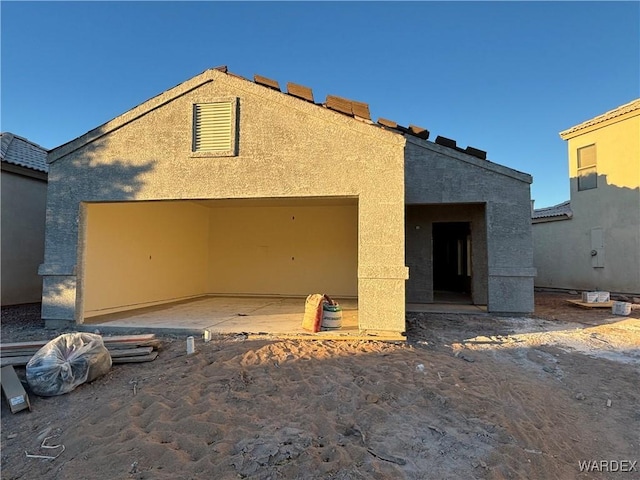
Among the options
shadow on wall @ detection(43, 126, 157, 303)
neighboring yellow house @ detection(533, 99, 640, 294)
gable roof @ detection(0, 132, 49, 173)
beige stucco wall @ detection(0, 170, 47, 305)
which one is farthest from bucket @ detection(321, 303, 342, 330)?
neighboring yellow house @ detection(533, 99, 640, 294)

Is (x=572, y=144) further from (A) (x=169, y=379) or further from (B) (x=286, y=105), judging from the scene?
(A) (x=169, y=379)

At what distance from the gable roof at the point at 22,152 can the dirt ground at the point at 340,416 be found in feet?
27.5

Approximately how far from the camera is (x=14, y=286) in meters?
10.3

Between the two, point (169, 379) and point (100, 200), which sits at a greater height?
point (100, 200)

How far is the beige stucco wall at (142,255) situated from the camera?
27.1ft

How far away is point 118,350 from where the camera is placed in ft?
17.7

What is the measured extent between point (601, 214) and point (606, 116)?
371cm

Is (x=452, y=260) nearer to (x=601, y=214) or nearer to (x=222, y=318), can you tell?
(x=601, y=214)

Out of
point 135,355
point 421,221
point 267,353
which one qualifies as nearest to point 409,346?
point 267,353

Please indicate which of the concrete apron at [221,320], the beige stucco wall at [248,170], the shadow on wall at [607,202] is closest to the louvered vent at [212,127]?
the beige stucco wall at [248,170]

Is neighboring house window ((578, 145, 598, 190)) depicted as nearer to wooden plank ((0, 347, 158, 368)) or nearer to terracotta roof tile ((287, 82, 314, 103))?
terracotta roof tile ((287, 82, 314, 103))

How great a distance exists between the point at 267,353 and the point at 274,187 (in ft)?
9.83

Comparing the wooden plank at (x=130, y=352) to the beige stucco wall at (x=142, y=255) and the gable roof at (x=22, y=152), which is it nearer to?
the beige stucco wall at (x=142, y=255)

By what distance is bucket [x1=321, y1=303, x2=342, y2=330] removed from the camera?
689 cm
